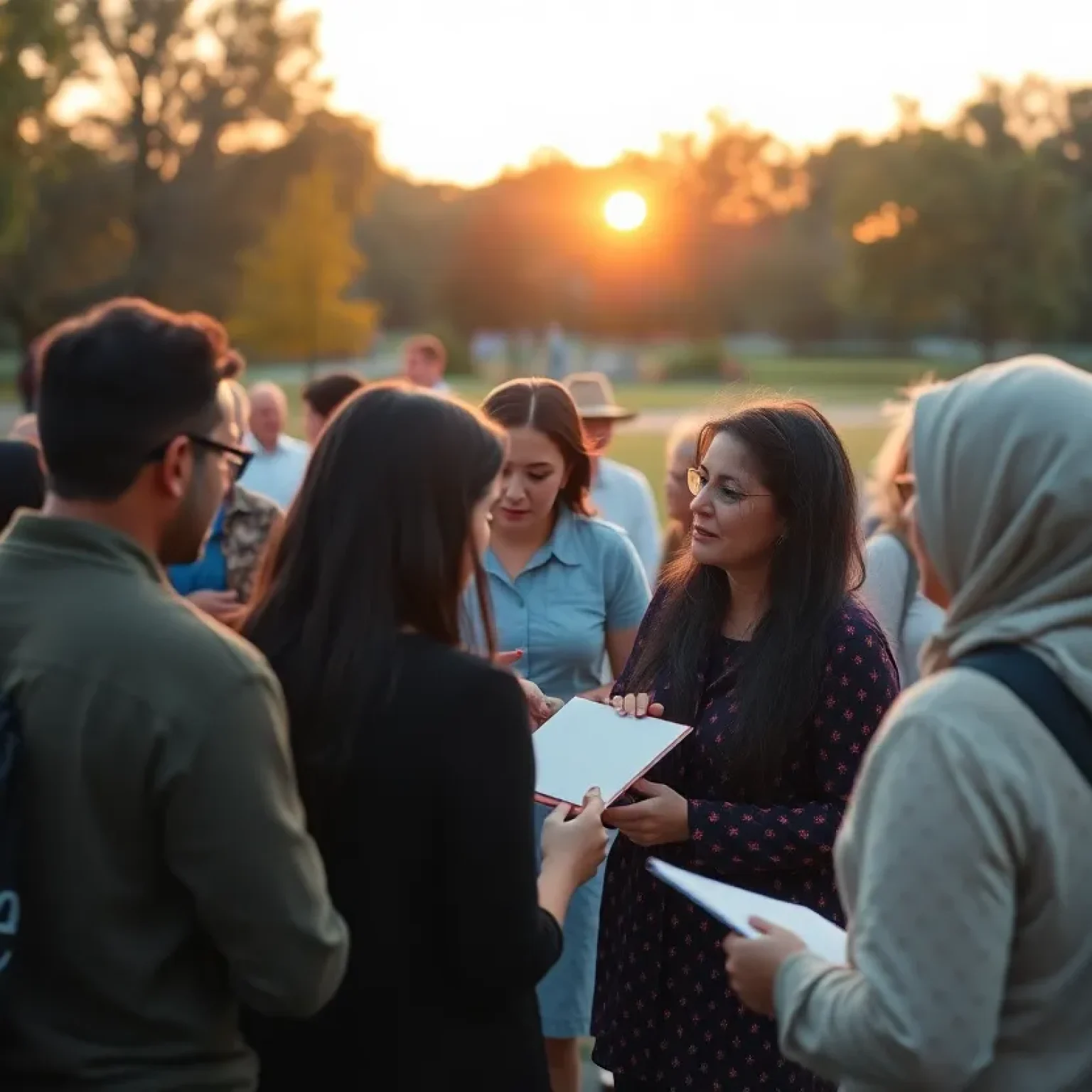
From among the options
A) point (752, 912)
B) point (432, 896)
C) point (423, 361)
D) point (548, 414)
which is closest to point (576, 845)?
point (752, 912)

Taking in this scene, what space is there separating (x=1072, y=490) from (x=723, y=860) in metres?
1.50

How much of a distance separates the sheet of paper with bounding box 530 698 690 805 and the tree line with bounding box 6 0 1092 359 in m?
24.0

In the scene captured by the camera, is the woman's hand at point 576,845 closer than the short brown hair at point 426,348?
Yes

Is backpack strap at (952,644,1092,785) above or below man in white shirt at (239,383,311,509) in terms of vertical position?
above

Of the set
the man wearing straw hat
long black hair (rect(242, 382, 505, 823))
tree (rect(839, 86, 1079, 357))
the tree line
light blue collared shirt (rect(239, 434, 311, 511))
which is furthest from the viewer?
tree (rect(839, 86, 1079, 357))

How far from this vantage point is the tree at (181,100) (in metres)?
48.8

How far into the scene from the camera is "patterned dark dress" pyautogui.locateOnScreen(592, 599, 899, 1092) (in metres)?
3.01

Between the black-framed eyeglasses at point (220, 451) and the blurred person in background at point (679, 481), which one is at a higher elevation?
the black-framed eyeglasses at point (220, 451)

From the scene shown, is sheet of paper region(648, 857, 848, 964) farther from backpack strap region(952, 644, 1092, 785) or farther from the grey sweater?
backpack strap region(952, 644, 1092, 785)

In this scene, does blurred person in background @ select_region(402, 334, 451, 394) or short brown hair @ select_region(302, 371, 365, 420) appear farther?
blurred person in background @ select_region(402, 334, 451, 394)

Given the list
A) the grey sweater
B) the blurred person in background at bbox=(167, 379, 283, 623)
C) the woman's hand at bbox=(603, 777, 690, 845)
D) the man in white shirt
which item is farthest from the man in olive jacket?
the man in white shirt

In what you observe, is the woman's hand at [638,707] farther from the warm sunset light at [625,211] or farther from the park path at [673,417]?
the warm sunset light at [625,211]

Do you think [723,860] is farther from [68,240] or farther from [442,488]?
[68,240]

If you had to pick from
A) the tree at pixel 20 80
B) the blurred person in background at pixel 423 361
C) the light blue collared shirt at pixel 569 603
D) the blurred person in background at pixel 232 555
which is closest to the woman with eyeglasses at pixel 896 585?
the light blue collared shirt at pixel 569 603
